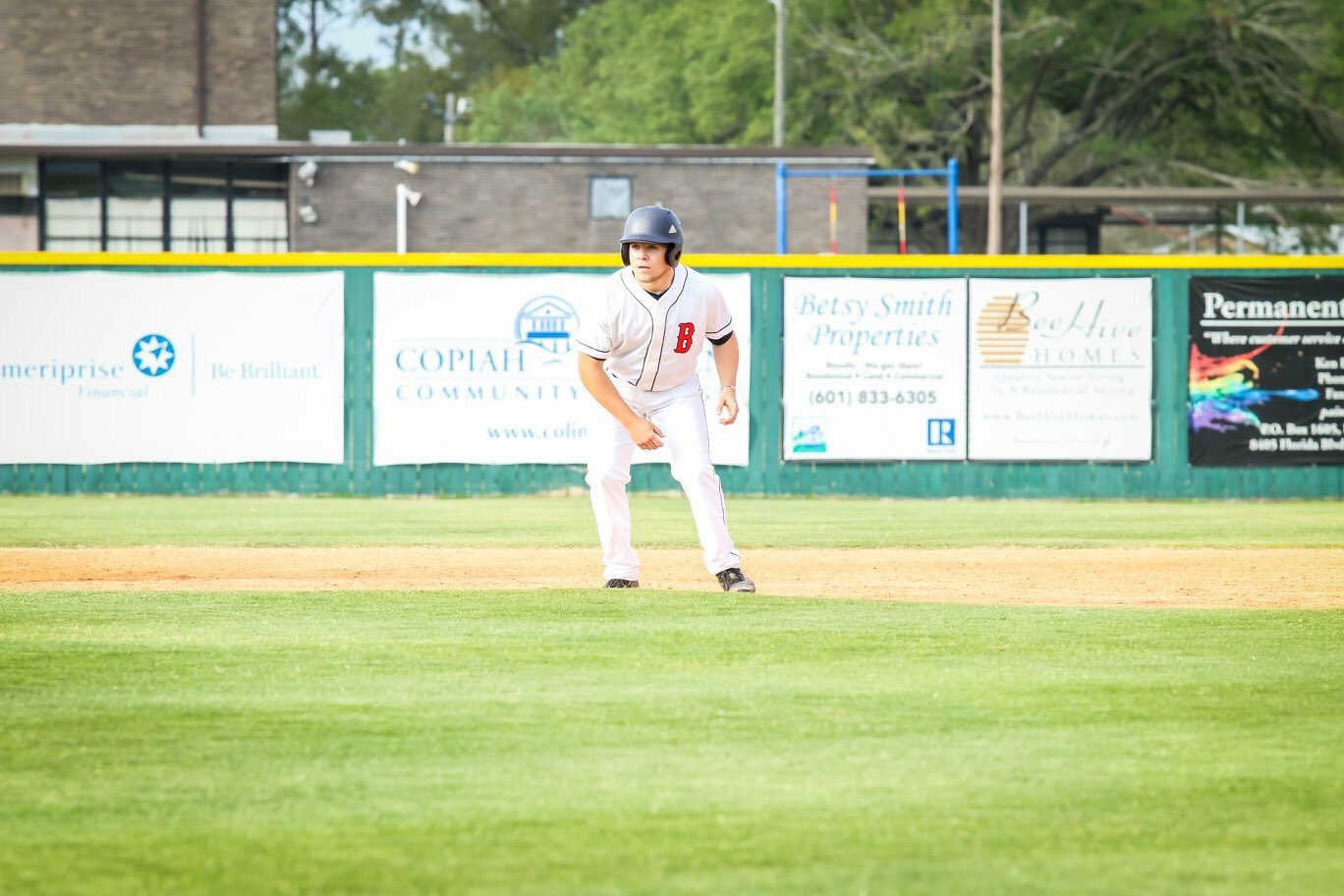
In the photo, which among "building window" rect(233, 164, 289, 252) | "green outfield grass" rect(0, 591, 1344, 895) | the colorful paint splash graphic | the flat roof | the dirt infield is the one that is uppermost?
the flat roof

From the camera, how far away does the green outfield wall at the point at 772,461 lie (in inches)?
672

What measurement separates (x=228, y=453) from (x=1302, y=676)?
1246 cm

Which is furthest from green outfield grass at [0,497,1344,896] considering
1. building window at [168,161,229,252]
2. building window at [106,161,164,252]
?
building window at [106,161,164,252]

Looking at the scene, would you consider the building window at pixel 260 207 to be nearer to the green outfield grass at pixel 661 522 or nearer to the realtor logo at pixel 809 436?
the green outfield grass at pixel 661 522

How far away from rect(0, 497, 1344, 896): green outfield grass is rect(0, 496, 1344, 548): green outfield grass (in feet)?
13.5

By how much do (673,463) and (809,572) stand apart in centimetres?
185

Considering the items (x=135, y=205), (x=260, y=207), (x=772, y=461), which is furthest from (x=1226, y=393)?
(x=135, y=205)

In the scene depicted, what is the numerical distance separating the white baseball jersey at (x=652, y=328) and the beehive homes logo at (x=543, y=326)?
329 inches

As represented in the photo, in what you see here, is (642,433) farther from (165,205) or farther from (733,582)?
(165,205)

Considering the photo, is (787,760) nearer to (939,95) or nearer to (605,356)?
(605,356)

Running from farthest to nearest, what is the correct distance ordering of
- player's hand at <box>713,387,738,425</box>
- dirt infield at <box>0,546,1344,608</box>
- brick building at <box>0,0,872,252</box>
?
brick building at <box>0,0,872,252</box> → dirt infield at <box>0,546,1344,608</box> → player's hand at <box>713,387,738,425</box>

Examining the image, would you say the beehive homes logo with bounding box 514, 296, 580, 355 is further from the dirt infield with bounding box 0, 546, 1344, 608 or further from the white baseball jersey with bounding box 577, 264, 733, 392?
the white baseball jersey with bounding box 577, 264, 733, 392

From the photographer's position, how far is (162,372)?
17.0 m

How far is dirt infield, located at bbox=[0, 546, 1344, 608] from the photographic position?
9125 mm
